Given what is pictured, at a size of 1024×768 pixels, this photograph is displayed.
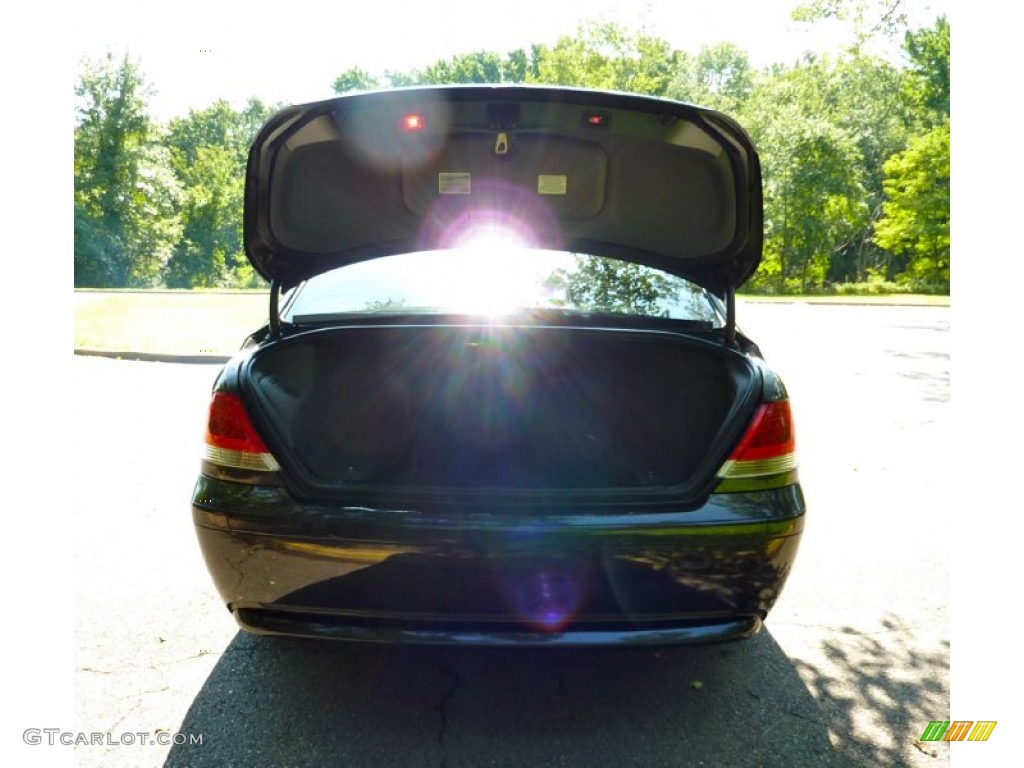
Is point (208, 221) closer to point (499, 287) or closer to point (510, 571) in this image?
point (499, 287)

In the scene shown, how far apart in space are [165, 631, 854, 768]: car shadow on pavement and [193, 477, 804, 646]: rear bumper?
3.4 inches

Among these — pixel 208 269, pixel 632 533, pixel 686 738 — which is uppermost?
pixel 208 269

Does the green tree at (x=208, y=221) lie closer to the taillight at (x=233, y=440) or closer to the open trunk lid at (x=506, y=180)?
the open trunk lid at (x=506, y=180)

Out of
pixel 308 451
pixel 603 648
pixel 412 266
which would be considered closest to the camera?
pixel 603 648

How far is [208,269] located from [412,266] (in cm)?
5201

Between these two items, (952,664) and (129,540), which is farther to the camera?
(129,540)

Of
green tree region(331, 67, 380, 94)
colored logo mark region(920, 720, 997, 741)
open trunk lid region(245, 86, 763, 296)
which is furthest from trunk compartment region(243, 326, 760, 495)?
green tree region(331, 67, 380, 94)

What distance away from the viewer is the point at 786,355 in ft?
37.4

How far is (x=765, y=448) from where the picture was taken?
7.19 ft

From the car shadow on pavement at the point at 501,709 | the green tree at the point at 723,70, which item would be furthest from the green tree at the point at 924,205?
the car shadow on pavement at the point at 501,709

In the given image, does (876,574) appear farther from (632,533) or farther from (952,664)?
(632,533)

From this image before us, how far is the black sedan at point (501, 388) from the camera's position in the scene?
2.01 m

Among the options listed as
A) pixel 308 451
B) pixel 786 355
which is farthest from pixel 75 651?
pixel 786 355

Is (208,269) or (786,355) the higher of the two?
(208,269)
